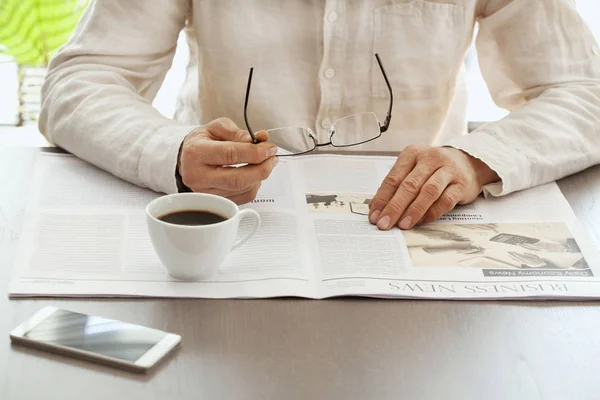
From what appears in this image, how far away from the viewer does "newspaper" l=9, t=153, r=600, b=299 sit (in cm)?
89

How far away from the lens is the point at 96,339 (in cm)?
76

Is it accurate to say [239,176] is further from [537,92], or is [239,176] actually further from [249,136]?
[537,92]

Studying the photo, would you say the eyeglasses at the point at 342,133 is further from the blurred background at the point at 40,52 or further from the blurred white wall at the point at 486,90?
the blurred white wall at the point at 486,90

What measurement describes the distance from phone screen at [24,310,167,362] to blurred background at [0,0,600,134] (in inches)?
73.1

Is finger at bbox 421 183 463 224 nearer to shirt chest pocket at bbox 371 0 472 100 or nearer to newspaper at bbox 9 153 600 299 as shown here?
newspaper at bbox 9 153 600 299

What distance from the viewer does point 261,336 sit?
2.64 ft

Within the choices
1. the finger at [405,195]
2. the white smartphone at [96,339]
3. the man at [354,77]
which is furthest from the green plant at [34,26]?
the white smartphone at [96,339]

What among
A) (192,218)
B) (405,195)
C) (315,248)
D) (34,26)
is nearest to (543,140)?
(405,195)

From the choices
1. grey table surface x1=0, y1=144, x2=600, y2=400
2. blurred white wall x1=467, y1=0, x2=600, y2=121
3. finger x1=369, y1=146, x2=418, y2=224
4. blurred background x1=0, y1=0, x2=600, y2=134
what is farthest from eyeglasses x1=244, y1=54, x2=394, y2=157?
blurred white wall x1=467, y1=0, x2=600, y2=121

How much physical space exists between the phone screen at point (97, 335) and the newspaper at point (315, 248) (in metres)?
0.07

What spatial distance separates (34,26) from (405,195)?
2.03 metres

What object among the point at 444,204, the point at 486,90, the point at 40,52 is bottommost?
the point at 486,90

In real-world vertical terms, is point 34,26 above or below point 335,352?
below

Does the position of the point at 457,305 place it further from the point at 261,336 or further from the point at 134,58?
the point at 134,58
